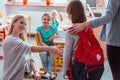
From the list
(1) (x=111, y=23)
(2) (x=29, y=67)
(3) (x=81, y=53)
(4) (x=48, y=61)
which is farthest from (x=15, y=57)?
(4) (x=48, y=61)

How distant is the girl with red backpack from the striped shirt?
0.12 m

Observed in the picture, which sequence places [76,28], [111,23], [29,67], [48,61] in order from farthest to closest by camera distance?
[48,61], [29,67], [111,23], [76,28]

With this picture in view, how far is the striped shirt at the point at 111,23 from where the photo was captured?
181 centimetres

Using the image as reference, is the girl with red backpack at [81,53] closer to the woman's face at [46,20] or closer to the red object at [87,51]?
the red object at [87,51]

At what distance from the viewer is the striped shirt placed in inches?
71.4

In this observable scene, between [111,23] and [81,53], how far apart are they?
0.33 metres

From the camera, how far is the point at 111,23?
1930 millimetres

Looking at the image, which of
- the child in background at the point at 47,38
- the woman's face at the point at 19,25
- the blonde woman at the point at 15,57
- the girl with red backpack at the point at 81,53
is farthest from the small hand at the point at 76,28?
the child in background at the point at 47,38

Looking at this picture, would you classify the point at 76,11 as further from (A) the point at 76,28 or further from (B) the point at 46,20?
(B) the point at 46,20

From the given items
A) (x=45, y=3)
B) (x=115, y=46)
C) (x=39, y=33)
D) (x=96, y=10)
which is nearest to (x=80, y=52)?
(x=115, y=46)

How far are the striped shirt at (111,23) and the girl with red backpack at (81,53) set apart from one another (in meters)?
0.12

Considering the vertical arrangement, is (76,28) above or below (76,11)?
below

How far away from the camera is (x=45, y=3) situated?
6.73 metres

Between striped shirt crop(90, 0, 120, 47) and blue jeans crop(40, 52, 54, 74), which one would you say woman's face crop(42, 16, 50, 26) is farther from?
striped shirt crop(90, 0, 120, 47)
